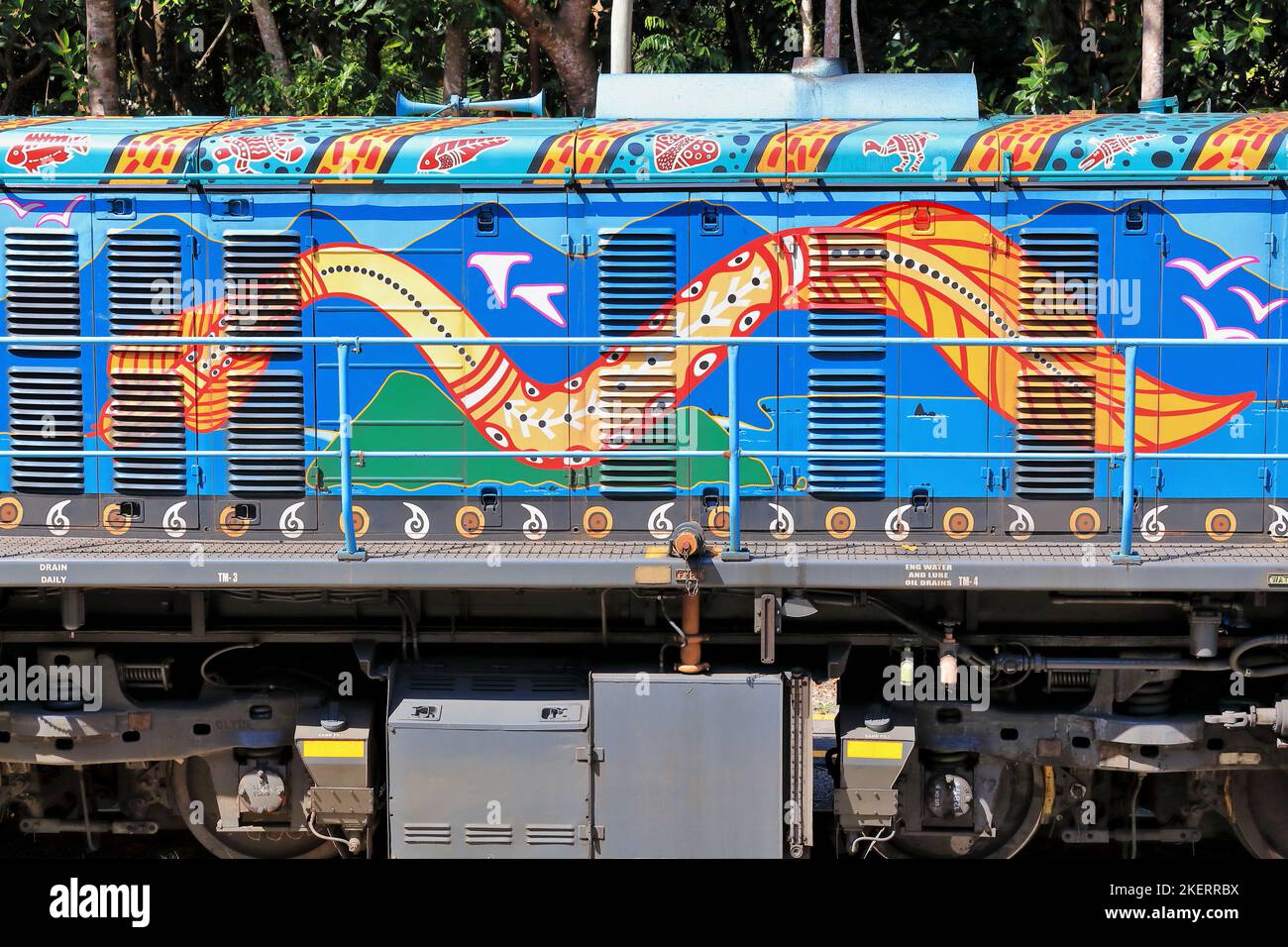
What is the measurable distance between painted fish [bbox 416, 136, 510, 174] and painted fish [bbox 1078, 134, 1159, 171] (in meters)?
3.10

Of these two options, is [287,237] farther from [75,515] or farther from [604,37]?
[604,37]

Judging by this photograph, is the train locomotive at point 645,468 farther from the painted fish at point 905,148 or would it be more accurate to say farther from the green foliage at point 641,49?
the green foliage at point 641,49

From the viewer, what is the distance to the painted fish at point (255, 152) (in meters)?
7.51

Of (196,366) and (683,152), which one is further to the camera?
(196,366)

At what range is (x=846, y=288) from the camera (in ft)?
24.2

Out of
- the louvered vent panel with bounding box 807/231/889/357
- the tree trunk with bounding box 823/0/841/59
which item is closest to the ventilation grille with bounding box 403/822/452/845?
the louvered vent panel with bounding box 807/231/889/357

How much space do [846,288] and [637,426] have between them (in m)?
1.34

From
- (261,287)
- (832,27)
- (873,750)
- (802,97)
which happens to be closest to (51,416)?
(261,287)

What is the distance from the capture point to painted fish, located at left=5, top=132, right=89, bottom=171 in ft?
24.8

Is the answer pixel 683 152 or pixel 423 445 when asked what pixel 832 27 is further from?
pixel 423 445

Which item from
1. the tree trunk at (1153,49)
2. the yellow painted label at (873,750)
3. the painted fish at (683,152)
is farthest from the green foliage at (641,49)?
the yellow painted label at (873,750)

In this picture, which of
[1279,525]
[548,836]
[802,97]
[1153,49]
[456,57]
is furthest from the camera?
[456,57]

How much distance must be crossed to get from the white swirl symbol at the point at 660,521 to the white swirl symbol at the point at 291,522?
6.22ft

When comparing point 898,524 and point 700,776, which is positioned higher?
point 898,524
